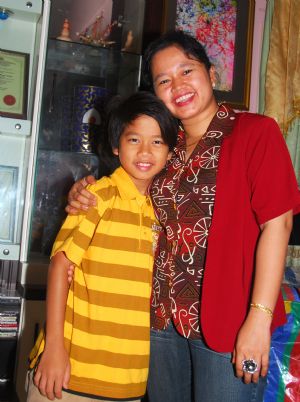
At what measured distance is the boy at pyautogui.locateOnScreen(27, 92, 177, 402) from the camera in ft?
3.79

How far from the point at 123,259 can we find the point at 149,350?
0.25 m

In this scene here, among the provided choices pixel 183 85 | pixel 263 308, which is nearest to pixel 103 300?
pixel 263 308

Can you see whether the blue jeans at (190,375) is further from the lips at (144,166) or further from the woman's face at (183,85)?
the woman's face at (183,85)

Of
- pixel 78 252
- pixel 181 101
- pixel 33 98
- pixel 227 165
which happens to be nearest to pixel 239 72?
pixel 33 98

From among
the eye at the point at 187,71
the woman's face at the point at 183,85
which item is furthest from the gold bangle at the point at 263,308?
the eye at the point at 187,71

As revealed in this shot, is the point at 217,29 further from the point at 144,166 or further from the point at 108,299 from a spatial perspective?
the point at 108,299

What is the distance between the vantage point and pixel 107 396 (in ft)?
3.82

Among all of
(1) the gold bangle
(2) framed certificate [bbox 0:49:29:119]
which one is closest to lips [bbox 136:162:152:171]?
(1) the gold bangle

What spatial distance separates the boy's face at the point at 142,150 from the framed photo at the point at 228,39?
125 cm

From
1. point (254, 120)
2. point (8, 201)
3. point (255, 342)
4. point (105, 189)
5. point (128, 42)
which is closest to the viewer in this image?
point (255, 342)

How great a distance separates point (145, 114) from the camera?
1.34 m

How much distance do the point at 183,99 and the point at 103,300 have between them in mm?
558

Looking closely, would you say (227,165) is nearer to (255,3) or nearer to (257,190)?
(257,190)

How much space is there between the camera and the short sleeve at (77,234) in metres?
1.18
